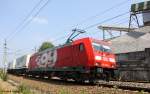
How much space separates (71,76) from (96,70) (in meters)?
3.02

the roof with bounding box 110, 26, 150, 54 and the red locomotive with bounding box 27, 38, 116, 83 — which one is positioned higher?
the roof with bounding box 110, 26, 150, 54

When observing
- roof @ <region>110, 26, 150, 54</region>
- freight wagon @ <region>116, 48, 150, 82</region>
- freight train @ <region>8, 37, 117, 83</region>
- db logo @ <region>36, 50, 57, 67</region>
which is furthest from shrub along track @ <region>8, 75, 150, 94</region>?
roof @ <region>110, 26, 150, 54</region>

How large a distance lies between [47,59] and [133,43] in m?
12.9

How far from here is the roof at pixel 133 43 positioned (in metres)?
37.2

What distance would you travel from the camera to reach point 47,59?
30.7 meters

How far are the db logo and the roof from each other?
10.2 m

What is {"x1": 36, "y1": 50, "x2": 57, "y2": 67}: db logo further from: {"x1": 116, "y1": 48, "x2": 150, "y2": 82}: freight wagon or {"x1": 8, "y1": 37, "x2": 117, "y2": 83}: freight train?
{"x1": 116, "y1": 48, "x2": 150, "y2": 82}: freight wagon

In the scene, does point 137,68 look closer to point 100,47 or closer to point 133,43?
point 133,43

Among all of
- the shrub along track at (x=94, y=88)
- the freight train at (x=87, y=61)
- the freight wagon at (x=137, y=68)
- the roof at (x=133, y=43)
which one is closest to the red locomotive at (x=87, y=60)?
the freight train at (x=87, y=61)

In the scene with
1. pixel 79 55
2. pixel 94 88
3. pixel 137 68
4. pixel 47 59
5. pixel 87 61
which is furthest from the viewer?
pixel 137 68

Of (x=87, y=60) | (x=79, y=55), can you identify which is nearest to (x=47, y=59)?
(x=79, y=55)

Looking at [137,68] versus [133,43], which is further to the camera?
[133,43]

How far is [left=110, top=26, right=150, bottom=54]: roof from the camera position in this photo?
37.2 m

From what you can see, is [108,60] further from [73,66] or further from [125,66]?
[125,66]
